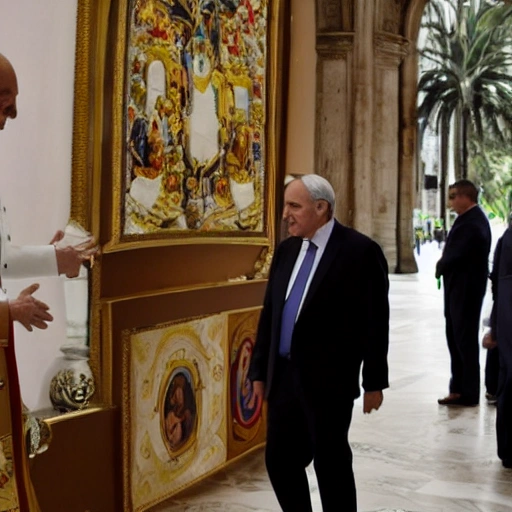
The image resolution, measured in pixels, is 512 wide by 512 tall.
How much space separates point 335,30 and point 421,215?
2756cm

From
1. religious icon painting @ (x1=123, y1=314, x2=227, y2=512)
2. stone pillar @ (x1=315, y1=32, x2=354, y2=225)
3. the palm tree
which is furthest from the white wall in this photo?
the palm tree

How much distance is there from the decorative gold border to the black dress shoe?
282 cm

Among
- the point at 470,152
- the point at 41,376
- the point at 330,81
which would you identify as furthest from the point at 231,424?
the point at 470,152

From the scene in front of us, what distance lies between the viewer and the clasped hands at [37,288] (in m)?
3.28

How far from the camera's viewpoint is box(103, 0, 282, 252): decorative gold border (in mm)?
5090

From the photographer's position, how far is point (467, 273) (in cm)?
879

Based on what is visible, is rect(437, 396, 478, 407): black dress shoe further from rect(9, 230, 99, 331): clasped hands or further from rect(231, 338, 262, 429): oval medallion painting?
rect(9, 230, 99, 331): clasped hands

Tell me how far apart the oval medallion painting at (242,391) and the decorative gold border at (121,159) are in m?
0.74

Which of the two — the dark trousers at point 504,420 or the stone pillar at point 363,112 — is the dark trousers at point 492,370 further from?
the stone pillar at point 363,112

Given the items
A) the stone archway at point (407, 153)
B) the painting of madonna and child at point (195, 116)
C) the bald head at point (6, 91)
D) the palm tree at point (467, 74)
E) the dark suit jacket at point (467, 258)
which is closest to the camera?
the bald head at point (6, 91)

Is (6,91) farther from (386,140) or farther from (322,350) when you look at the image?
(386,140)

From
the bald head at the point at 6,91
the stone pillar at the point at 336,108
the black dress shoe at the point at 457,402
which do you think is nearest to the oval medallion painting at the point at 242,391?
the black dress shoe at the point at 457,402

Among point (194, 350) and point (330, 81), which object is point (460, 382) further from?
point (330, 81)

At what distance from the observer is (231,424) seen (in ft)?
21.8
